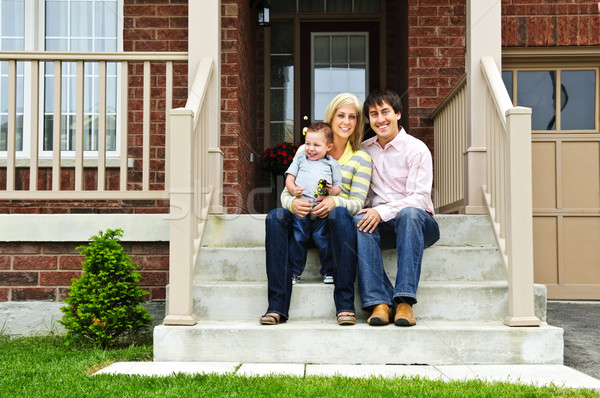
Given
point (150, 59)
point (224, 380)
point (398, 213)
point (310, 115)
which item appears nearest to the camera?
point (224, 380)

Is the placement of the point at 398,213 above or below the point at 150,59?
below

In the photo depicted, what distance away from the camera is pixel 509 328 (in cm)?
321

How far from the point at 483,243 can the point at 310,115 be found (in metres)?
3.57

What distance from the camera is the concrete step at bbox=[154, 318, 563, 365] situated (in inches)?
124

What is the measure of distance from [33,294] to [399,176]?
2.58 metres

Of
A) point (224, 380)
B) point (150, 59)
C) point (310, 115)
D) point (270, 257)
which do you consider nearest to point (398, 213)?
point (270, 257)

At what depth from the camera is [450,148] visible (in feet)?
16.1

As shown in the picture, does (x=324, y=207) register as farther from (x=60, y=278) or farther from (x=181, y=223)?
(x=60, y=278)

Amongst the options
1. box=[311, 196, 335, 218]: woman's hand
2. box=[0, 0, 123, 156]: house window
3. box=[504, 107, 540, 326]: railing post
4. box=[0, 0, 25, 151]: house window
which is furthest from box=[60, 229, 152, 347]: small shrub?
box=[0, 0, 25, 151]: house window

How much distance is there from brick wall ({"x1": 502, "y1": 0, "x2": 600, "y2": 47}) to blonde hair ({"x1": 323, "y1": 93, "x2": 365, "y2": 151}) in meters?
2.46

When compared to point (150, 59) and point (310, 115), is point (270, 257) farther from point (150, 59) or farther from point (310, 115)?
point (310, 115)

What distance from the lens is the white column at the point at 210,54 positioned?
4227 mm

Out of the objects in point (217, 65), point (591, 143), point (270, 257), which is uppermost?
point (217, 65)

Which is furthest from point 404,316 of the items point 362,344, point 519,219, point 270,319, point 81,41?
point 81,41
